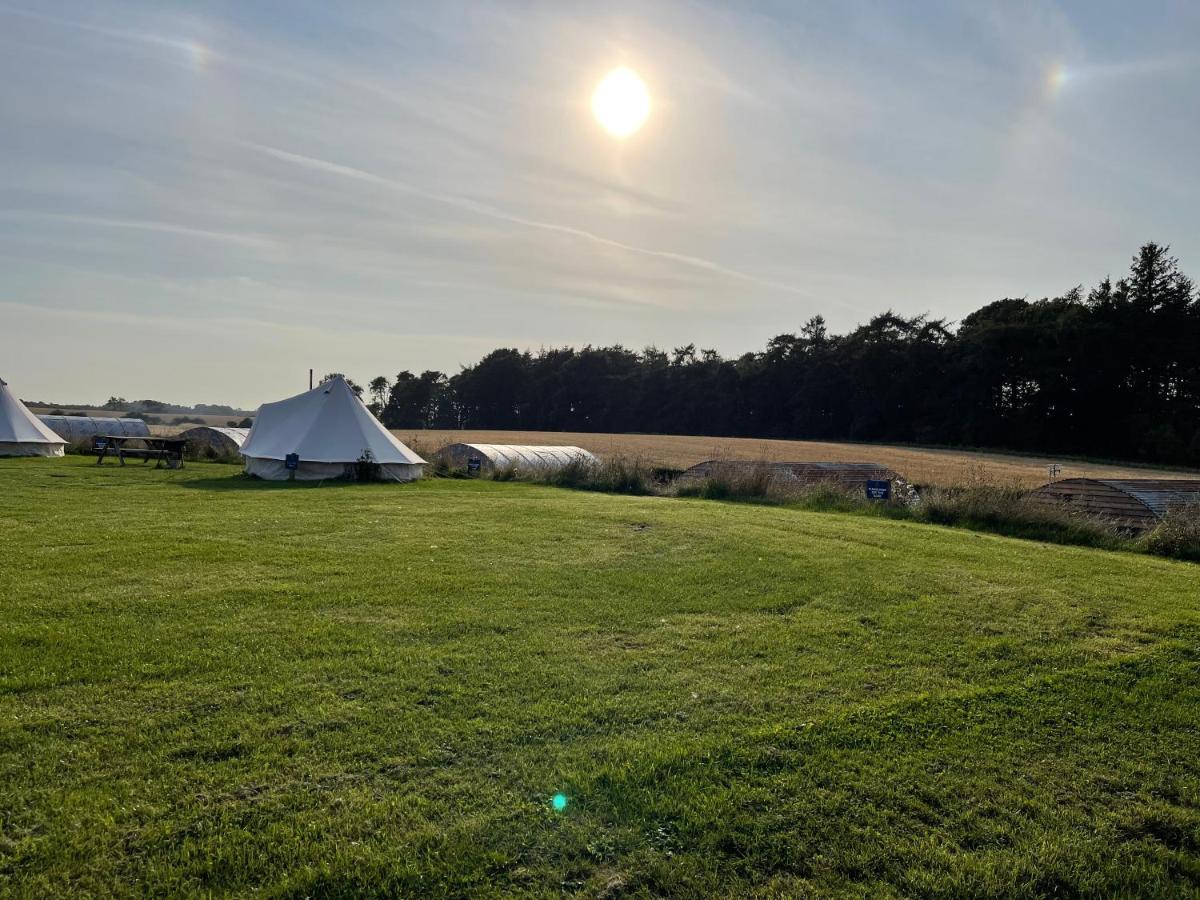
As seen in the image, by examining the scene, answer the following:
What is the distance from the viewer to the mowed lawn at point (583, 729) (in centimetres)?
265

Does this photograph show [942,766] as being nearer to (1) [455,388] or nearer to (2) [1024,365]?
(2) [1024,365]

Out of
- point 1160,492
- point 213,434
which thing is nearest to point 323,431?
point 213,434

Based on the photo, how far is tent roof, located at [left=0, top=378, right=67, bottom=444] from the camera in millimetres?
21781

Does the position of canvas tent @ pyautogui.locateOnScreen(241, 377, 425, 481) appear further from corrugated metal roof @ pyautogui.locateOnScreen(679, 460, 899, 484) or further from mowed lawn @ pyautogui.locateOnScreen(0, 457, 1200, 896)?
mowed lawn @ pyautogui.locateOnScreen(0, 457, 1200, 896)

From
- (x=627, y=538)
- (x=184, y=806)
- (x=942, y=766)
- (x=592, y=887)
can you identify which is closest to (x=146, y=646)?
(x=184, y=806)

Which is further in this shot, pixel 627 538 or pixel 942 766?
pixel 627 538

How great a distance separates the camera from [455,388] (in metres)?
73.9

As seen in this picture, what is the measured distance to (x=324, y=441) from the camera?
60.7 ft

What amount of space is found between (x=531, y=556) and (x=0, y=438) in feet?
70.8

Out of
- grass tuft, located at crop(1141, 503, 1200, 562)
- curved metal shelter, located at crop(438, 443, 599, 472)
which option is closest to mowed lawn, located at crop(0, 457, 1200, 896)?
grass tuft, located at crop(1141, 503, 1200, 562)

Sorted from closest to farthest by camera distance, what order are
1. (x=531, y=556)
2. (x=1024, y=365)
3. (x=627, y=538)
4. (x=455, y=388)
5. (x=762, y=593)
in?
(x=762, y=593), (x=531, y=556), (x=627, y=538), (x=1024, y=365), (x=455, y=388)

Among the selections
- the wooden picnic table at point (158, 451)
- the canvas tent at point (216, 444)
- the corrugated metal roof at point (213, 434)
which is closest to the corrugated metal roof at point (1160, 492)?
the wooden picnic table at point (158, 451)

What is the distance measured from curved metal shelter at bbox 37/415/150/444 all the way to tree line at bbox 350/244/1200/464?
3477 centimetres

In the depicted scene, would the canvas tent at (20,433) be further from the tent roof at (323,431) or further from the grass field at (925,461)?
the grass field at (925,461)
